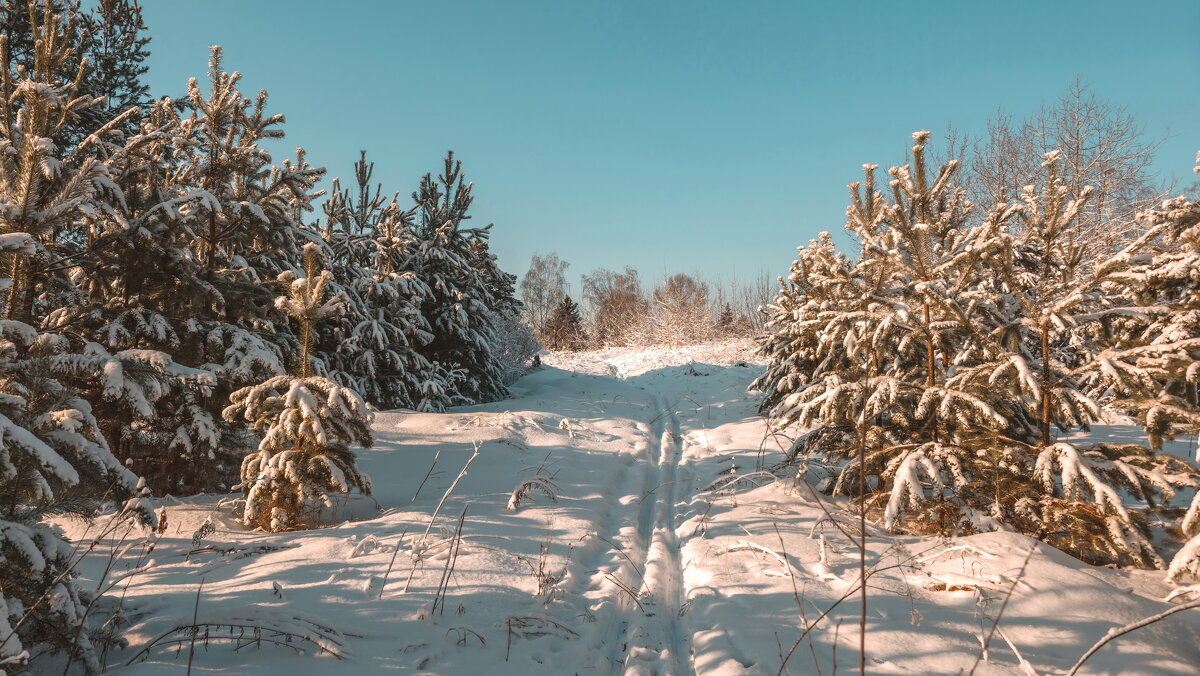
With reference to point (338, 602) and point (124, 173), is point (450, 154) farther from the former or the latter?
point (338, 602)

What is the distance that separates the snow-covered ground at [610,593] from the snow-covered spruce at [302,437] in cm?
35

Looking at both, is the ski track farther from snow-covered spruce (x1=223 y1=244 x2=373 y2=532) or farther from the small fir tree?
the small fir tree

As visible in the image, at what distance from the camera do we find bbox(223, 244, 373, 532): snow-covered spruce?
14.4 ft

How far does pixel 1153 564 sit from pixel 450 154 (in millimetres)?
13490

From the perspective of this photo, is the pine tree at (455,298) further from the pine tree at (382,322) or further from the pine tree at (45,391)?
the pine tree at (45,391)

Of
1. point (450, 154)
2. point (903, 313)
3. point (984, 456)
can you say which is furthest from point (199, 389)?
point (450, 154)

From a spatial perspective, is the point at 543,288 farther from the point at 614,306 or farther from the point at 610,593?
the point at 610,593

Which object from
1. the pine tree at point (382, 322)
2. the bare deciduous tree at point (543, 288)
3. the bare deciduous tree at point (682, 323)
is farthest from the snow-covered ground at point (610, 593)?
the bare deciduous tree at point (543, 288)

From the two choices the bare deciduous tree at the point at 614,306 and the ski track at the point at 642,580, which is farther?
the bare deciduous tree at the point at 614,306

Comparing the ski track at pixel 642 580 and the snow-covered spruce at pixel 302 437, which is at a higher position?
the snow-covered spruce at pixel 302 437

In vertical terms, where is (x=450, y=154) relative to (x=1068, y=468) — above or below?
above

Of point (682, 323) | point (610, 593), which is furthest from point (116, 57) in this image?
point (682, 323)

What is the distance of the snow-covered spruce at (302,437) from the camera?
4383mm

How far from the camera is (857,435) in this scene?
4867mm
